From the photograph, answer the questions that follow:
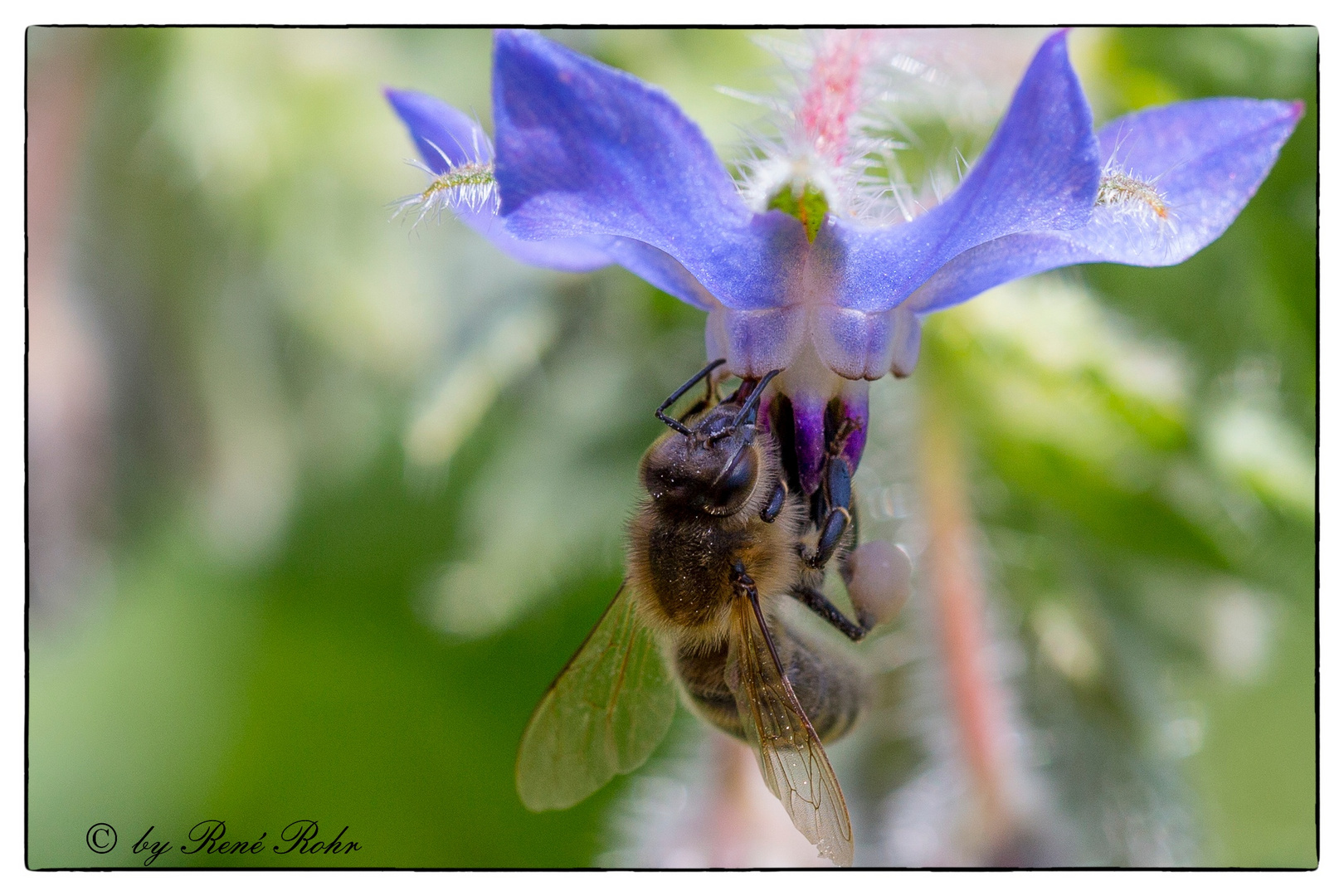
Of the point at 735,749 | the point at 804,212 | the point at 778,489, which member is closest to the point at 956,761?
the point at 735,749

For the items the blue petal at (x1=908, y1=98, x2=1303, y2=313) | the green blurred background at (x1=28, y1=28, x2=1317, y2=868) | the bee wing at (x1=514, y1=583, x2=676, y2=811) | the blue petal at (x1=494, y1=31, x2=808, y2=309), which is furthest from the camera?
the green blurred background at (x1=28, y1=28, x2=1317, y2=868)

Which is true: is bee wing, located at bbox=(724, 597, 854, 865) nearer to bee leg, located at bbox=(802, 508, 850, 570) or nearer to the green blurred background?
bee leg, located at bbox=(802, 508, 850, 570)

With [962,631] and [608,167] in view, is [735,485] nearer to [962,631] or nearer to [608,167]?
[608,167]

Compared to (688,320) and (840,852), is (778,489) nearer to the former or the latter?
(840,852)

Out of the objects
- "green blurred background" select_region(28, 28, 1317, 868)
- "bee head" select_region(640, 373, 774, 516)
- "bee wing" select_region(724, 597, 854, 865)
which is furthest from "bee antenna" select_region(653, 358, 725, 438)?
"green blurred background" select_region(28, 28, 1317, 868)

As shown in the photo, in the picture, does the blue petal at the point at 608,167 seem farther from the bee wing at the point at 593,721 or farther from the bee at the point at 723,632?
the bee wing at the point at 593,721

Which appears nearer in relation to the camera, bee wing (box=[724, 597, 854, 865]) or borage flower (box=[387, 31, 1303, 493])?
borage flower (box=[387, 31, 1303, 493])
